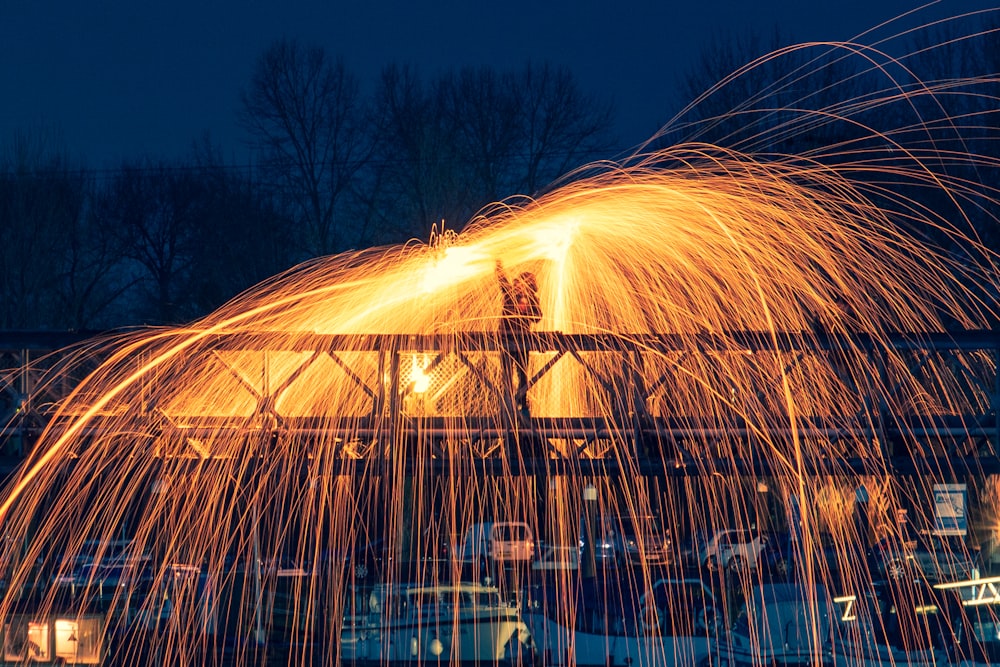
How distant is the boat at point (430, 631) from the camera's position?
6758 mm

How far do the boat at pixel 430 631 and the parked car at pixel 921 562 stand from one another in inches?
109

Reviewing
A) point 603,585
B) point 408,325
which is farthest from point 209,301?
point 603,585

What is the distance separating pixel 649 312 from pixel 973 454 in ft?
9.42

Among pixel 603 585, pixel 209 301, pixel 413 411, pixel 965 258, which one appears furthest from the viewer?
pixel 209 301

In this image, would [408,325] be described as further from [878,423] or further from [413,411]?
[878,423]

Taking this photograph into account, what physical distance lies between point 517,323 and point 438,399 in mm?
1418

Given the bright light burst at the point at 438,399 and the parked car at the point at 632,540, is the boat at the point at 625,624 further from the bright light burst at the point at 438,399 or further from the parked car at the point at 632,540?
the parked car at the point at 632,540

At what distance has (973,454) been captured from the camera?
790 cm

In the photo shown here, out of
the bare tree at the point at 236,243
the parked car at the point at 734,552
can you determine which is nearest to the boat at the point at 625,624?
the parked car at the point at 734,552

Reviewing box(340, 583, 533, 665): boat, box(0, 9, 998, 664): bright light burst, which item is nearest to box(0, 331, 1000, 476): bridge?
box(0, 9, 998, 664): bright light burst

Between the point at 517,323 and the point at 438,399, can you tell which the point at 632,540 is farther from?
the point at 517,323

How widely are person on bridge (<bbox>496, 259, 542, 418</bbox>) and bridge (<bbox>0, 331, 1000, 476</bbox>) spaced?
0.07m

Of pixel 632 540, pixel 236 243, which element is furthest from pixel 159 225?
pixel 632 540

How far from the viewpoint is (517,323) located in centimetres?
724
